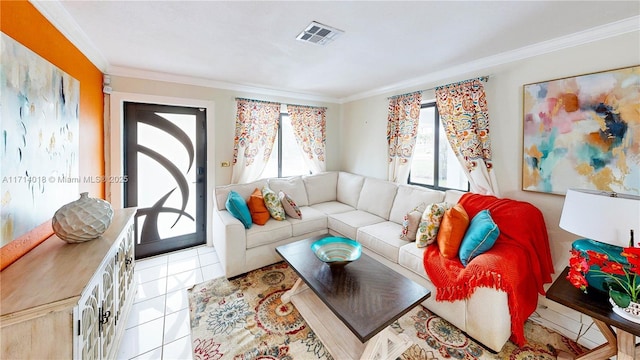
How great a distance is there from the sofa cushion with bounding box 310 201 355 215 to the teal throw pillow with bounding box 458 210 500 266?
181 centimetres

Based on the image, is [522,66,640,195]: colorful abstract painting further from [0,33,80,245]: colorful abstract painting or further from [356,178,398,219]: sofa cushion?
[0,33,80,245]: colorful abstract painting

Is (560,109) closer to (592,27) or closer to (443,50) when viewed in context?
(592,27)

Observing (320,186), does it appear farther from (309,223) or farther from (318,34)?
(318,34)

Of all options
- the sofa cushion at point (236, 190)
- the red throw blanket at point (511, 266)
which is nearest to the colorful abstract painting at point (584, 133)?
the red throw blanket at point (511, 266)

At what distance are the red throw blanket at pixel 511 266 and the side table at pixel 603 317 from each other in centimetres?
24

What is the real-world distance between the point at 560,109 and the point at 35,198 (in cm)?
378


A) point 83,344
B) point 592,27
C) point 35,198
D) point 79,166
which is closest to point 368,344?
point 83,344

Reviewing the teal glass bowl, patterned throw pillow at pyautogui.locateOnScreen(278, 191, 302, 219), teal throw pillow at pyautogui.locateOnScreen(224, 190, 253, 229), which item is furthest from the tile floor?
the teal glass bowl

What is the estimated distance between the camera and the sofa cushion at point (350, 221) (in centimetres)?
299

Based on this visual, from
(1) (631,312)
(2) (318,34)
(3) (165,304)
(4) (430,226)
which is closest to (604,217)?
(1) (631,312)

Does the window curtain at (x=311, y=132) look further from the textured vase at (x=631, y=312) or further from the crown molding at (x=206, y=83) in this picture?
the textured vase at (x=631, y=312)

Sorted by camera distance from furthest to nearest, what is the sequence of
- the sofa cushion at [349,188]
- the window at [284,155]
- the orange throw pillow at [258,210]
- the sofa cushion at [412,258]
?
the window at [284,155] → the sofa cushion at [349,188] → the orange throw pillow at [258,210] → the sofa cushion at [412,258]

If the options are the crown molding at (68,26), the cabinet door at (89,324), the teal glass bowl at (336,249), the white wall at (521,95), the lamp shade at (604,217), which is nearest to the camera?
the cabinet door at (89,324)

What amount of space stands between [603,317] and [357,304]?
4.29 ft
